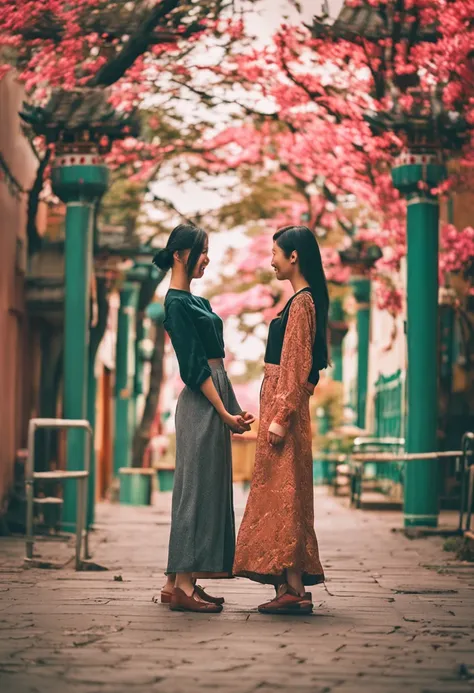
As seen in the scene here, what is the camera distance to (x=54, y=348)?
19.3 m

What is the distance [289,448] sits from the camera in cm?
753

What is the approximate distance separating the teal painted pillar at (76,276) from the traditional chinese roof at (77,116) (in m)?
0.32

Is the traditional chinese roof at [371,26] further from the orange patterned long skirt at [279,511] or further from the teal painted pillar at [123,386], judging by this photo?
the teal painted pillar at [123,386]

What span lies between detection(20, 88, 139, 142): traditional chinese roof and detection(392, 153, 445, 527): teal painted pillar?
2969 mm

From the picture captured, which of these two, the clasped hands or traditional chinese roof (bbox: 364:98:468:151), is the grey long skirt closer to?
the clasped hands

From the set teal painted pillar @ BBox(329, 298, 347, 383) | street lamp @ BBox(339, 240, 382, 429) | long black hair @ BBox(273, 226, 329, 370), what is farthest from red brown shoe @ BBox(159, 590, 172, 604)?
teal painted pillar @ BBox(329, 298, 347, 383)

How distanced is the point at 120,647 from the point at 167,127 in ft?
52.9

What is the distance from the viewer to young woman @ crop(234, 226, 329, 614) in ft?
24.4

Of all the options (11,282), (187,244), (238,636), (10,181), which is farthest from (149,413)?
(238,636)

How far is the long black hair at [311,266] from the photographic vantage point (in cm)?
763

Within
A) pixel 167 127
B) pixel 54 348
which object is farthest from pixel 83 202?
pixel 167 127

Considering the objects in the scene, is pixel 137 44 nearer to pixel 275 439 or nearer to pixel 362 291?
pixel 275 439

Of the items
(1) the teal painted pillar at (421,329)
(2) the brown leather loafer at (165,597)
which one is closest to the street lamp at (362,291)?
(1) the teal painted pillar at (421,329)

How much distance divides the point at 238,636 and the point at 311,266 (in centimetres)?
216
